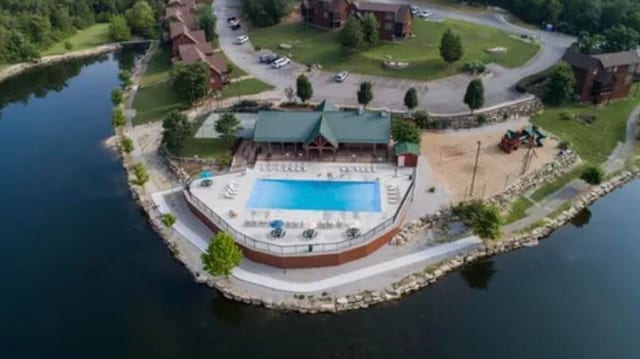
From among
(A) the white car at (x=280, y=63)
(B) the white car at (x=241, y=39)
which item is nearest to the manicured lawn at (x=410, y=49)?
(B) the white car at (x=241, y=39)

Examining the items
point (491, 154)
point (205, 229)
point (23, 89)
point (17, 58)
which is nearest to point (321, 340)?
point (205, 229)

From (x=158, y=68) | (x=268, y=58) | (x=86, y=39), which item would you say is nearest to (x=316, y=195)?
(x=268, y=58)

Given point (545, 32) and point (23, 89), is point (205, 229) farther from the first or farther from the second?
point (545, 32)

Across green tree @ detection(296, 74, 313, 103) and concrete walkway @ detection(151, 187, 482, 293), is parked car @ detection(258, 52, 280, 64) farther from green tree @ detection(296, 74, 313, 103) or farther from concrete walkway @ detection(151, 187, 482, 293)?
concrete walkway @ detection(151, 187, 482, 293)

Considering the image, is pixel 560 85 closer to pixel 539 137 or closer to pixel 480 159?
pixel 539 137

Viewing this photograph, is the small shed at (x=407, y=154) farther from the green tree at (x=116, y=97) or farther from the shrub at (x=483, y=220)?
Answer: the green tree at (x=116, y=97)

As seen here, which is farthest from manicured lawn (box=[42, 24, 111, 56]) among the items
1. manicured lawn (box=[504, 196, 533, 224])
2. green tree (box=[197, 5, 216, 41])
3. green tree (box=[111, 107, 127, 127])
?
manicured lawn (box=[504, 196, 533, 224])
